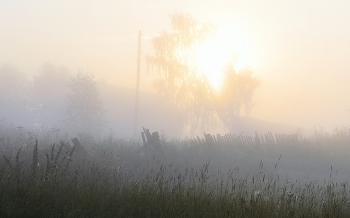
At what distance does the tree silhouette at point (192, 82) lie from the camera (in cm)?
3806

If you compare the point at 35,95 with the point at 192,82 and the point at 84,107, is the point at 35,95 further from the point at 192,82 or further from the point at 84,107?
the point at 192,82

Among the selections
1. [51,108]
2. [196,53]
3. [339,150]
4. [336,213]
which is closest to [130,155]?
[336,213]

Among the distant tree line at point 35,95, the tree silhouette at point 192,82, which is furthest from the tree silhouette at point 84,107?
the distant tree line at point 35,95

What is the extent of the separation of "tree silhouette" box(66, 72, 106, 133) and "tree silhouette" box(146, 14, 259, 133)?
21.1 ft

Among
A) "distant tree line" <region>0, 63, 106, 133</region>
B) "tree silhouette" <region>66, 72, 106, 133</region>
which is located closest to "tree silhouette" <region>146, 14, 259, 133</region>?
"tree silhouette" <region>66, 72, 106, 133</region>

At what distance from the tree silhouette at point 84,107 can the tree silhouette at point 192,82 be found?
21.1 ft

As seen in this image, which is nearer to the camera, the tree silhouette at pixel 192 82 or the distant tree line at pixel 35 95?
Result: the tree silhouette at pixel 192 82

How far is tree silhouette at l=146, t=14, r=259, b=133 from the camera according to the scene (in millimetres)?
38062

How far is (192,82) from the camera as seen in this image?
39438 millimetres

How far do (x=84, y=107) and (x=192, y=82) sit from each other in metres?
11.2

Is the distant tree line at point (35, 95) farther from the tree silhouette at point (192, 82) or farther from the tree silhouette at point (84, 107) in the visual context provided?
the tree silhouette at point (192, 82)

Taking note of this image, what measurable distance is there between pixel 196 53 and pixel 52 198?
33471mm

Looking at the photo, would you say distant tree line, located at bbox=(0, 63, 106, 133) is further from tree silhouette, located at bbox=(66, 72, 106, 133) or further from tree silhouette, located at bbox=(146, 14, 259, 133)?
tree silhouette, located at bbox=(146, 14, 259, 133)

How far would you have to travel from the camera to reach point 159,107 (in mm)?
64625
